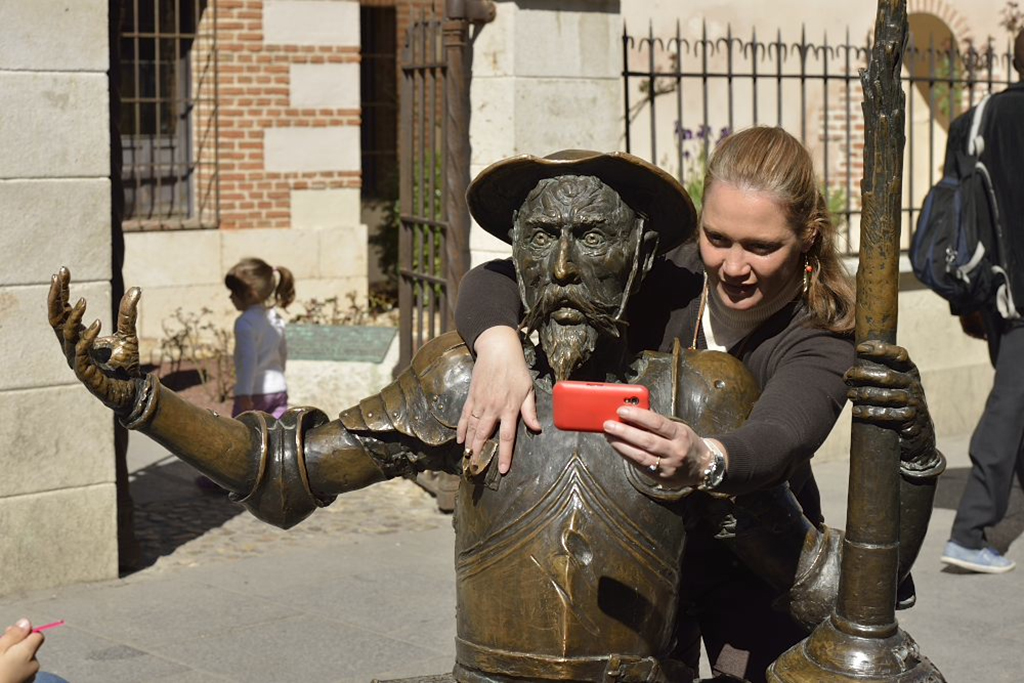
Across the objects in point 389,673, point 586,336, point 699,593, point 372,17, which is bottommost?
point 389,673

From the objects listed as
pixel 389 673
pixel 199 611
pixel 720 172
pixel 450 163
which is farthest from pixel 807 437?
pixel 450 163

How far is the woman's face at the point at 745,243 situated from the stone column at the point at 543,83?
4.01 meters

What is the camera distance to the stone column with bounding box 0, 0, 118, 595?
18.9 feet

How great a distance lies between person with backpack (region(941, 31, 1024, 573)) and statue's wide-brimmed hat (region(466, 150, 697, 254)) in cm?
363

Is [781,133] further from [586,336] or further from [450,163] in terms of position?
[450,163]

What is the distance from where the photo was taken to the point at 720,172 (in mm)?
3021

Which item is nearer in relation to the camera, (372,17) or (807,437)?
(807,437)

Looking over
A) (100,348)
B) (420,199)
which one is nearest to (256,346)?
(420,199)

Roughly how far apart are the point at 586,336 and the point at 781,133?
66cm

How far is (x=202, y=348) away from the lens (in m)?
11.5

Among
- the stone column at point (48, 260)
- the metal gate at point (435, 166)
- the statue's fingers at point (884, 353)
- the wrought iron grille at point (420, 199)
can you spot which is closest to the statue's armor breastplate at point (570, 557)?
the statue's fingers at point (884, 353)

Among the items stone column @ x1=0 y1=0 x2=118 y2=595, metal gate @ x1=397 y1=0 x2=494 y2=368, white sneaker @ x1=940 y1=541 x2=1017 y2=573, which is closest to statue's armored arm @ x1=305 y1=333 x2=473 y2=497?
stone column @ x1=0 y1=0 x2=118 y2=595

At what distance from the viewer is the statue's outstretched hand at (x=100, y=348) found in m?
2.79

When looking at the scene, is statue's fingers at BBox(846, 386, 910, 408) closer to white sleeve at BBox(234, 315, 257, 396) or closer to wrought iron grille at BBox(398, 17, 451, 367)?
wrought iron grille at BBox(398, 17, 451, 367)
